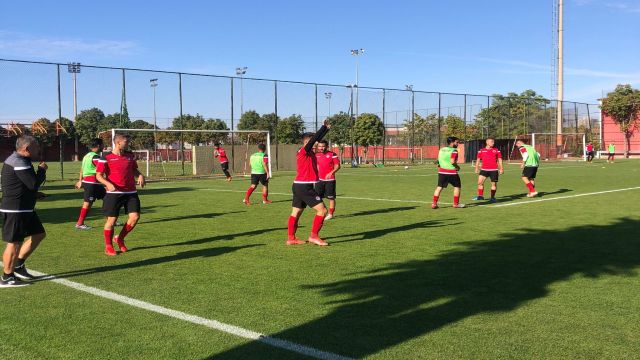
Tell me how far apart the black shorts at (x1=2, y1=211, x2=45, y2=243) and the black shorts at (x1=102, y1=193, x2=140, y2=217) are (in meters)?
1.91

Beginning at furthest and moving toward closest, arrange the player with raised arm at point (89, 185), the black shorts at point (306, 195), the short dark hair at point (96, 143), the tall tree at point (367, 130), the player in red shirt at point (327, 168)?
the tall tree at point (367, 130) < the player in red shirt at point (327, 168) < the player with raised arm at point (89, 185) < the short dark hair at point (96, 143) < the black shorts at point (306, 195)

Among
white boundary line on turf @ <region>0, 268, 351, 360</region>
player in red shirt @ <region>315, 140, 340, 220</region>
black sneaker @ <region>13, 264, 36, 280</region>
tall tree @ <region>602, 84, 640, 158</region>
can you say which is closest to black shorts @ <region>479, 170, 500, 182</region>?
player in red shirt @ <region>315, 140, 340, 220</region>

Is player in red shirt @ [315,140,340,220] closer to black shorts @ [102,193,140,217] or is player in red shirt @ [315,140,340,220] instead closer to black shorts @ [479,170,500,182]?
black shorts @ [102,193,140,217]

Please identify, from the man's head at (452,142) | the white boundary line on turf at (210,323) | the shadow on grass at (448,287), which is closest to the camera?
the white boundary line on turf at (210,323)

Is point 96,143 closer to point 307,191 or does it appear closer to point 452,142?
point 307,191

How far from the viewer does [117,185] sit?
891 centimetres

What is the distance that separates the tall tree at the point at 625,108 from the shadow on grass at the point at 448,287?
58.7 meters

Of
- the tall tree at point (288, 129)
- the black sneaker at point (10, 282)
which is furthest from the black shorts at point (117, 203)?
the tall tree at point (288, 129)

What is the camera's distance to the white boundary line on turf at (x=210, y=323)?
4447mm

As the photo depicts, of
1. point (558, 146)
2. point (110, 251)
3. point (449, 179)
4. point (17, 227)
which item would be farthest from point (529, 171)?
→ point (558, 146)

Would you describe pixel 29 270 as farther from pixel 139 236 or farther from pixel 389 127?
pixel 389 127

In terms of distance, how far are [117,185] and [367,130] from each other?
149ft

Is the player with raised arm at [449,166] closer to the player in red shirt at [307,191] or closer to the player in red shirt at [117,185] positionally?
the player in red shirt at [307,191]

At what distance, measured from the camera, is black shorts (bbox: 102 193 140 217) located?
8805 millimetres
